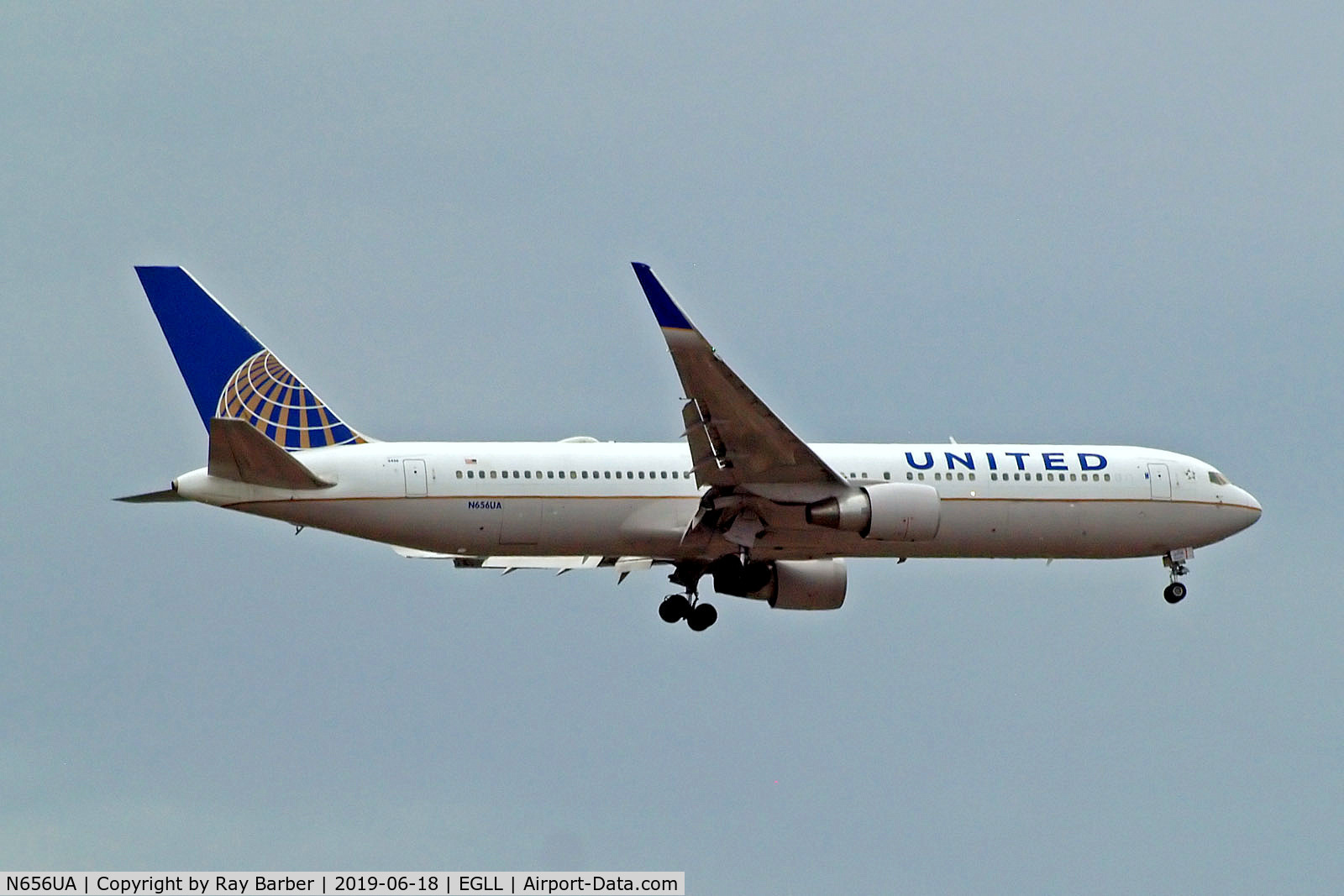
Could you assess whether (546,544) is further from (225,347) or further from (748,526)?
(225,347)

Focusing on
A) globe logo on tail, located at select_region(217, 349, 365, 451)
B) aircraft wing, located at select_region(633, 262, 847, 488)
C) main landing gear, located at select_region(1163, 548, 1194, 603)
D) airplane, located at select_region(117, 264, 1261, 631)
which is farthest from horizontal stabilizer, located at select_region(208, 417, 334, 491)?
main landing gear, located at select_region(1163, 548, 1194, 603)

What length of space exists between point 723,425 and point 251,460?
26.5 ft

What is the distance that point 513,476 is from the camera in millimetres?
36656

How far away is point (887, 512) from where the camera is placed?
36.1 metres

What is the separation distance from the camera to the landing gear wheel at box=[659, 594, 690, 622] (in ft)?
132

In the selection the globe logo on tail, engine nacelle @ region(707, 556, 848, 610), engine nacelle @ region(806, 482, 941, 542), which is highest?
the globe logo on tail

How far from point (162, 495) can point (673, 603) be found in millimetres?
10240

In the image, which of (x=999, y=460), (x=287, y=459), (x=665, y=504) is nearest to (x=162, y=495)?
(x=287, y=459)

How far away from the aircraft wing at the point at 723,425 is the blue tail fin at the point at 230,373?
6.33m

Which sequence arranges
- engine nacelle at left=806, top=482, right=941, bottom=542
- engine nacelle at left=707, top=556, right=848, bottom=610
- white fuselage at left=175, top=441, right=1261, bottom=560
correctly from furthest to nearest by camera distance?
engine nacelle at left=707, top=556, right=848, bottom=610, engine nacelle at left=806, top=482, right=941, bottom=542, white fuselage at left=175, top=441, right=1261, bottom=560

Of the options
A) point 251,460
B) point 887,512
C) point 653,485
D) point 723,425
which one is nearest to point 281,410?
point 251,460

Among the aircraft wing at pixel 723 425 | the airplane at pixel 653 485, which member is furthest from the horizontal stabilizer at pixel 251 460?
the aircraft wing at pixel 723 425

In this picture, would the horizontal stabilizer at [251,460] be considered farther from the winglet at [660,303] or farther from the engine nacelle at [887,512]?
the engine nacelle at [887,512]

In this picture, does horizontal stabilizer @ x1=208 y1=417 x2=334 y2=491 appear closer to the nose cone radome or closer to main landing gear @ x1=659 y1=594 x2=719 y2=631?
main landing gear @ x1=659 y1=594 x2=719 y2=631
